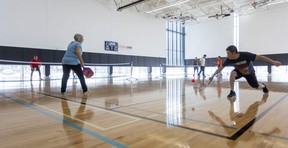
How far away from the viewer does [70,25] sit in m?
15.7

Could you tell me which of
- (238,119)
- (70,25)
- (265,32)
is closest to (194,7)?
(265,32)

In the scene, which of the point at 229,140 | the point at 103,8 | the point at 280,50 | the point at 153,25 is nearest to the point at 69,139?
the point at 229,140

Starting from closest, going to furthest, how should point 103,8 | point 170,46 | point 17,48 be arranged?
point 17,48 < point 103,8 < point 170,46

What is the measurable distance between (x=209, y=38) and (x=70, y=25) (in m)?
18.1

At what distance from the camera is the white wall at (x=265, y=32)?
20578mm

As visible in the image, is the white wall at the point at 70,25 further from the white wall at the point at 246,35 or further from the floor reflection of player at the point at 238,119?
the floor reflection of player at the point at 238,119

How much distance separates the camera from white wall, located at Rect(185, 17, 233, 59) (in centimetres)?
2434

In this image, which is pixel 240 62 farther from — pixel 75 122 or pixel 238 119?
pixel 75 122

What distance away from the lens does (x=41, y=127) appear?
7.11 feet

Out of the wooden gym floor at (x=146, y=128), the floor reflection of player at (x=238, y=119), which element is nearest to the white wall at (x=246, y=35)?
the wooden gym floor at (x=146, y=128)

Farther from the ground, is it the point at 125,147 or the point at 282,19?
the point at 282,19

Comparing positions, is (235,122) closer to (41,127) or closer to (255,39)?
(41,127)

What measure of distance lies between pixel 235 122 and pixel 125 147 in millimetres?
1432

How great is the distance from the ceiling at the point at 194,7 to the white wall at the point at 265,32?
760 millimetres
